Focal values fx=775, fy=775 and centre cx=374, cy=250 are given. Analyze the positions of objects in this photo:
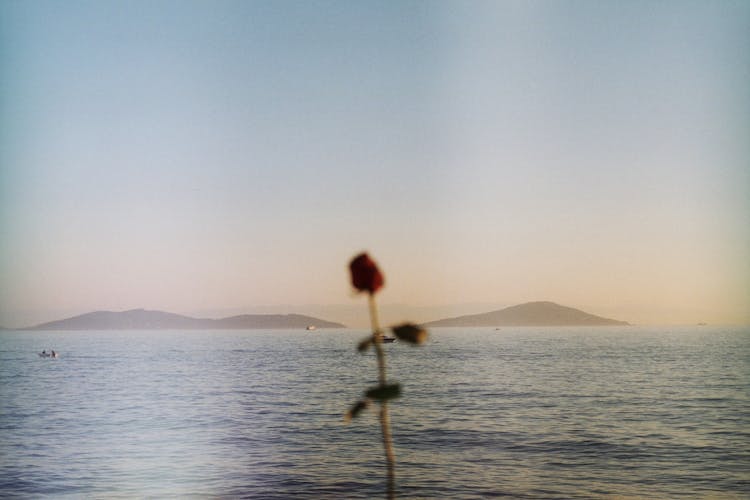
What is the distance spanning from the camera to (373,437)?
1534cm

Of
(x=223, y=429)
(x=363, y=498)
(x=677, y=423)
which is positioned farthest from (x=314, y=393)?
(x=363, y=498)

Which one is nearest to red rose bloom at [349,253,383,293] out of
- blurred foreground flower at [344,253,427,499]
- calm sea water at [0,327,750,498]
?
blurred foreground flower at [344,253,427,499]

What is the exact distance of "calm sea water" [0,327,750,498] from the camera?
1086 cm

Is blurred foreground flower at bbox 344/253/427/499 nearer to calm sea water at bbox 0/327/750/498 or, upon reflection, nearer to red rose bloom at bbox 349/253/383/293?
red rose bloom at bbox 349/253/383/293

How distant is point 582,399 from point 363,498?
14.2 meters

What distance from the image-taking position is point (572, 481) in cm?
1092

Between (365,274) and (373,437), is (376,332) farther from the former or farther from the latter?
(373,437)

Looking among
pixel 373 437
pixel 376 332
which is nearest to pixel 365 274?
pixel 376 332

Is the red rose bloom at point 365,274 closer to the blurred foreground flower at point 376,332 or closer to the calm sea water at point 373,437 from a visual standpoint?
the blurred foreground flower at point 376,332

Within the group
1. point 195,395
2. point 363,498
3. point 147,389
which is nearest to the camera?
point 363,498

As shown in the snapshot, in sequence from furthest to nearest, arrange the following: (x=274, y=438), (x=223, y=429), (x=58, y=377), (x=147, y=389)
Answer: (x=58, y=377)
(x=147, y=389)
(x=223, y=429)
(x=274, y=438)

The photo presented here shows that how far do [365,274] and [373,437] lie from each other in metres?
14.8

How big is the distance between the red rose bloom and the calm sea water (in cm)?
943

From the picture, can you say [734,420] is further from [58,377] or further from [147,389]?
[58,377]
